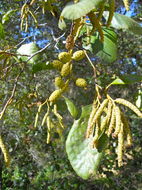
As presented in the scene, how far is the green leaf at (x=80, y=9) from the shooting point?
583mm

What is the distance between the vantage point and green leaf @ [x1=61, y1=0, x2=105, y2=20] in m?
0.58

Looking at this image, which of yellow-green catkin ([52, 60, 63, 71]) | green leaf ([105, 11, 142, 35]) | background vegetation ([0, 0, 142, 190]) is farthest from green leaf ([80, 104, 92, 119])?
background vegetation ([0, 0, 142, 190])

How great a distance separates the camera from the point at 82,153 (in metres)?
0.76

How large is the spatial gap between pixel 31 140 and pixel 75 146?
126 inches

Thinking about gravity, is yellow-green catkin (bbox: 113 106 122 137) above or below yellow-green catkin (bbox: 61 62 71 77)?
below

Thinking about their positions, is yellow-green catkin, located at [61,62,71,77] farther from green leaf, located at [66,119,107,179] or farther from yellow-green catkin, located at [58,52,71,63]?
green leaf, located at [66,119,107,179]

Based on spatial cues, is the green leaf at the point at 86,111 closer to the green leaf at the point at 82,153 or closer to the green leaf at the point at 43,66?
the green leaf at the point at 82,153

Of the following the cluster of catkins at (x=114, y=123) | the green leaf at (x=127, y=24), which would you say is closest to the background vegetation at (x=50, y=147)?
the green leaf at (x=127, y=24)

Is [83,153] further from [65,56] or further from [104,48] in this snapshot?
[104,48]

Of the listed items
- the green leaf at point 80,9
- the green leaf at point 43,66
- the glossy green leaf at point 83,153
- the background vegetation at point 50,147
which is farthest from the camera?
the background vegetation at point 50,147

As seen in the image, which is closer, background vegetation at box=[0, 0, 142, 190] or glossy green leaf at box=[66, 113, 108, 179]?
glossy green leaf at box=[66, 113, 108, 179]

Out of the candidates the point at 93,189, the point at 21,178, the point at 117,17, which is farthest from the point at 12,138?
the point at 117,17

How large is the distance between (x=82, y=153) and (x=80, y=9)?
41 centimetres

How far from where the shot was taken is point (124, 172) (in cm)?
384
